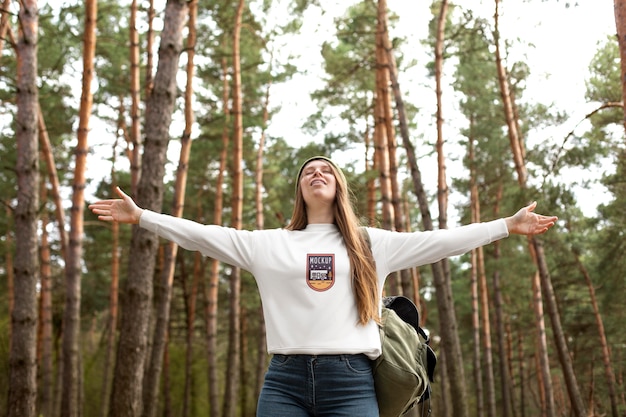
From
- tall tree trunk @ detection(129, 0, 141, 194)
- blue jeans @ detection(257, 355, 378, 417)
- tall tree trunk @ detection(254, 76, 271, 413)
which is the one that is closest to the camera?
blue jeans @ detection(257, 355, 378, 417)

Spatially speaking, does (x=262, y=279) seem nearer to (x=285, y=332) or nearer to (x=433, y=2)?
(x=285, y=332)

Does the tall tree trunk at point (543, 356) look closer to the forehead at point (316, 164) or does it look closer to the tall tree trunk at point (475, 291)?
the tall tree trunk at point (475, 291)

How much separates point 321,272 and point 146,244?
4.07 meters

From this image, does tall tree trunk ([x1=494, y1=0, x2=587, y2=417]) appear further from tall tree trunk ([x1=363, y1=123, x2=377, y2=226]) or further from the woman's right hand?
the woman's right hand

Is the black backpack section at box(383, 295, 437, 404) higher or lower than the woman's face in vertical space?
lower

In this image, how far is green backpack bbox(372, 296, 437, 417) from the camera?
2.81 meters

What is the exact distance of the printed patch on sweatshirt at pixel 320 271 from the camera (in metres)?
2.86

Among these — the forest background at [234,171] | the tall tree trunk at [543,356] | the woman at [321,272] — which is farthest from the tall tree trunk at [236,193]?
the woman at [321,272]

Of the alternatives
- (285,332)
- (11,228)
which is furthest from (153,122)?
(11,228)


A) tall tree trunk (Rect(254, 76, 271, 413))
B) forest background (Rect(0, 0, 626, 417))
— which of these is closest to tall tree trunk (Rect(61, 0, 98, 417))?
Answer: forest background (Rect(0, 0, 626, 417))

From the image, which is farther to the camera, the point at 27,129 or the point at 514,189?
the point at 514,189

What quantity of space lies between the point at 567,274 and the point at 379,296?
23237 millimetres

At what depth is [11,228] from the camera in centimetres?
1856

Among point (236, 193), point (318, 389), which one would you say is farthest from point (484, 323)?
point (318, 389)
